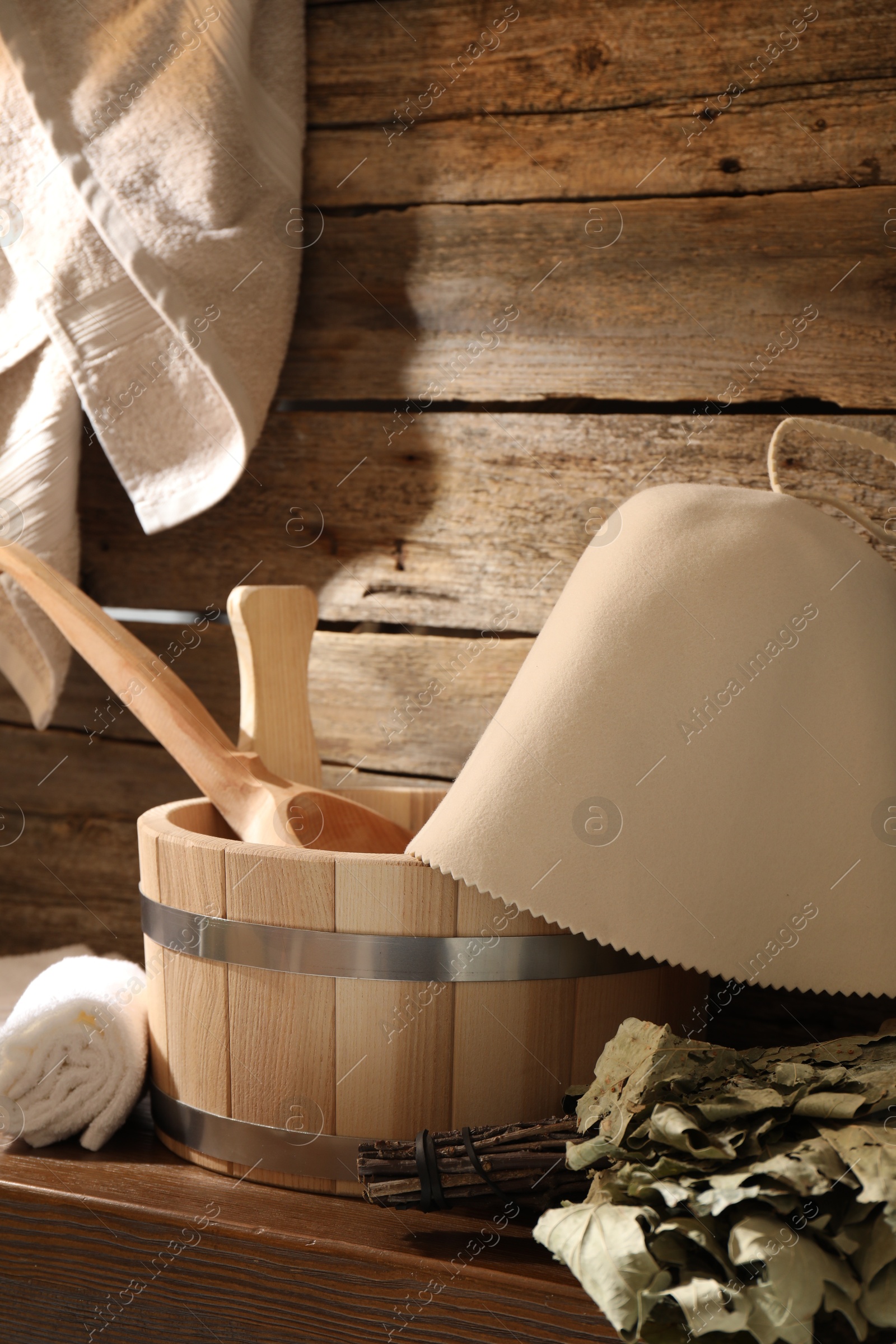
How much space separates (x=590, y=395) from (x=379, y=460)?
0.70 feet

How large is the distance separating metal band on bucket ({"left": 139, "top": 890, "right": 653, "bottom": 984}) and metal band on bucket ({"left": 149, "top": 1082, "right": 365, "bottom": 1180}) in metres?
0.11

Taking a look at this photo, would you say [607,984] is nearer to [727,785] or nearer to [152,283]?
[727,785]

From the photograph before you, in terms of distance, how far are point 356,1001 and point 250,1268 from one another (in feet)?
0.53

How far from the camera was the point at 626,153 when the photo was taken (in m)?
0.93

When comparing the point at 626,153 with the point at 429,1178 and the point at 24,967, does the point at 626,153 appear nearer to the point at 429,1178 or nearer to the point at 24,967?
the point at 429,1178

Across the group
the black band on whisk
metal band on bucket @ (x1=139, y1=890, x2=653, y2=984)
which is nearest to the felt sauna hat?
metal band on bucket @ (x1=139, y1=890, x2=653, y2=984)

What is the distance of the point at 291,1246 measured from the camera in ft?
2.05

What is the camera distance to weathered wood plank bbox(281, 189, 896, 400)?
0.88 meters

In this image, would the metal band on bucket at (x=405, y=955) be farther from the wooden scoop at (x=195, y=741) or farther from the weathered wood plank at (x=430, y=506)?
the weathered wood plank at (x=430, y=506)

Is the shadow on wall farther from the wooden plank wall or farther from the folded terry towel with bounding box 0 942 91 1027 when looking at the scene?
the folded terry towel with bounding box 0 942 91 1027

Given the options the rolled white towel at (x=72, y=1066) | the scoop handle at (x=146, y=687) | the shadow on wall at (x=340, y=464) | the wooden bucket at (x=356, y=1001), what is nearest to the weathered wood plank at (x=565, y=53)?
the shadow on wall at (x=340, y=464)

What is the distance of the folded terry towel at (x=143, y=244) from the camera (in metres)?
0.95

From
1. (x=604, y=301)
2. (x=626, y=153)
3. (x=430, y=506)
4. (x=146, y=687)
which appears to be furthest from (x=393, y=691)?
(x=626, y=153)

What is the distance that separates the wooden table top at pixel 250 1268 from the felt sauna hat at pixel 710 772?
0.20 metres
